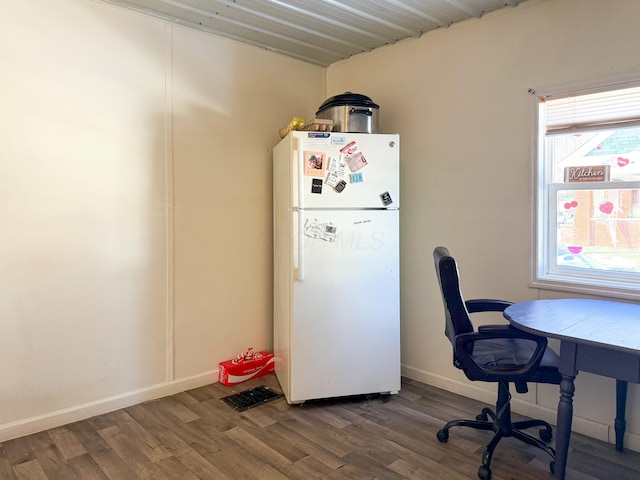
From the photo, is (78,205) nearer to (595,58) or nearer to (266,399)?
(266,399)

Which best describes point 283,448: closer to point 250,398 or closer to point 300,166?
point 250,398

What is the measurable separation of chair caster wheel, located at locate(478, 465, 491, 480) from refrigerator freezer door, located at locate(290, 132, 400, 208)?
61.9 inches

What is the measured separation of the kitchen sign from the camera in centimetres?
243

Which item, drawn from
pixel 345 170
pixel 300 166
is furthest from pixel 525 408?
pixel 300 166

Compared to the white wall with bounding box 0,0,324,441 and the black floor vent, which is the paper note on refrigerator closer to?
the white wall with bounding box 0,0,324,441

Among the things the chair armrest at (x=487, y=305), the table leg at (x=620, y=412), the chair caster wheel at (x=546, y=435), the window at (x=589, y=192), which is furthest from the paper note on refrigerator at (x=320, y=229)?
the table leg at (x=620, y=412)

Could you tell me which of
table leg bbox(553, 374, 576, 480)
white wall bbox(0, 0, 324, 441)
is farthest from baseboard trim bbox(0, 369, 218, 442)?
table leg bbox(553, 374, 576, 480)

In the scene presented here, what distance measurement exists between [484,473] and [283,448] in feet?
3.26

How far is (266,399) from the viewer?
114 inches

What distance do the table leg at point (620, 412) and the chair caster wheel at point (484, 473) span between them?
786 mm

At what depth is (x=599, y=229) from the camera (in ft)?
8.14

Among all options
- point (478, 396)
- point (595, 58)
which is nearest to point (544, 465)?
point (478, 396)

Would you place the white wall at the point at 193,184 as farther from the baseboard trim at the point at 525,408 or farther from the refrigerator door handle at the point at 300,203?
the refrigerator door handle at the point at 300,203

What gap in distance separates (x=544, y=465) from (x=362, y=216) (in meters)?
1.66
